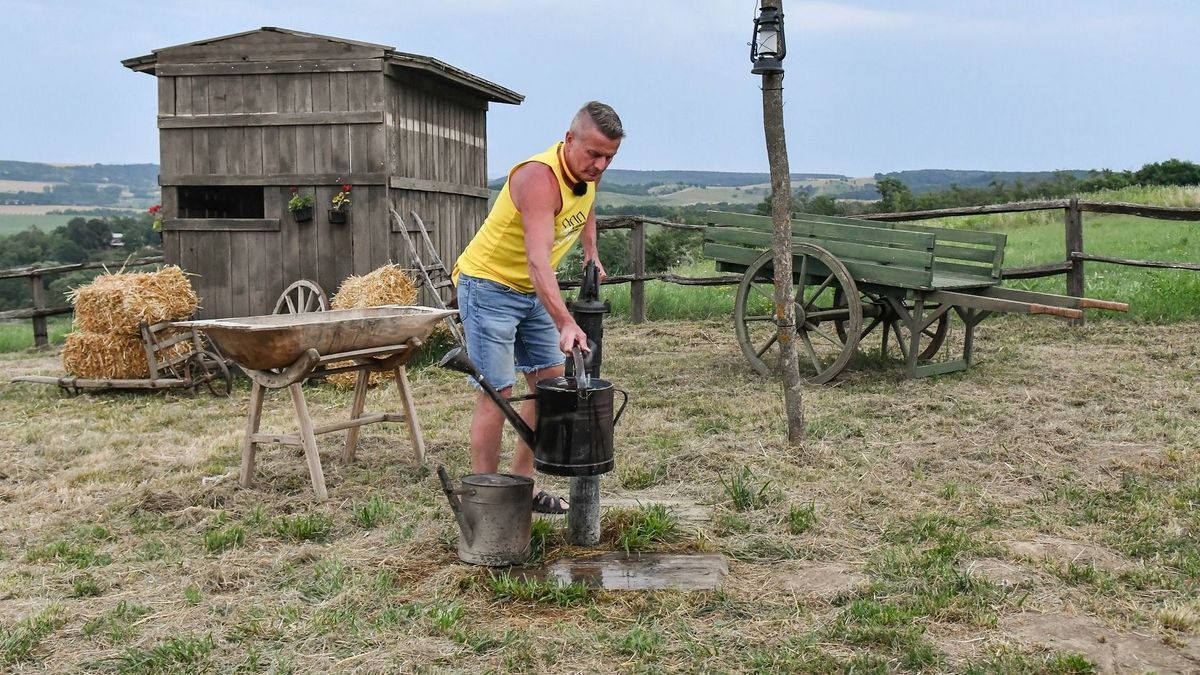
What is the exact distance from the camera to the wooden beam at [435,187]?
10.3 m

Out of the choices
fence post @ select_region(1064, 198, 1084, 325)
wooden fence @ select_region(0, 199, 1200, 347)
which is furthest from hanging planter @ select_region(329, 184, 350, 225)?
fence post @ select_region(1064, 198, 1084, 325)

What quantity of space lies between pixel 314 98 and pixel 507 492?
679cm

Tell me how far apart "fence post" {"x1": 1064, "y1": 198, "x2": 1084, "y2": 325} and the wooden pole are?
5865 mm

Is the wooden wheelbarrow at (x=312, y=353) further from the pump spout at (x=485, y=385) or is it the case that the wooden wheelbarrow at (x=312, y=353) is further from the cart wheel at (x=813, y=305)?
the cart wheel at (x=813, y=305)

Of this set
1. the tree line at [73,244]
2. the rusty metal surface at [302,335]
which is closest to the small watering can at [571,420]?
the rusty metal surface at [302,335]

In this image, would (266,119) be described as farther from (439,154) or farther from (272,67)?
(439,154)

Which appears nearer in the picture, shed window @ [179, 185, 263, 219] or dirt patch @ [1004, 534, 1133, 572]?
dirt patch @ [1004, 534, 1133, 572]

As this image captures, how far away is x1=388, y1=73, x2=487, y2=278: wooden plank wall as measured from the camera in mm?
10414

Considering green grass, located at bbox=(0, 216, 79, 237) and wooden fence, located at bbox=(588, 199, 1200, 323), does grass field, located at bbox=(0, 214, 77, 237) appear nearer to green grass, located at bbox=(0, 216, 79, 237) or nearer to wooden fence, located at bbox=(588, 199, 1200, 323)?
green grass, located at bbox=(0, 216, 79, 237)

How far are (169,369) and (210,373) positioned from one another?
33 cm

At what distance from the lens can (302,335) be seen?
213 inches

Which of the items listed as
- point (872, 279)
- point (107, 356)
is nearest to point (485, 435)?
point (872, 279)

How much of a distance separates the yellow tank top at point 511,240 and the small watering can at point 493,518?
0.87 m

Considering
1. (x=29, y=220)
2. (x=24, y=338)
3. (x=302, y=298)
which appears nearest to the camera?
(x=302, y=298)
